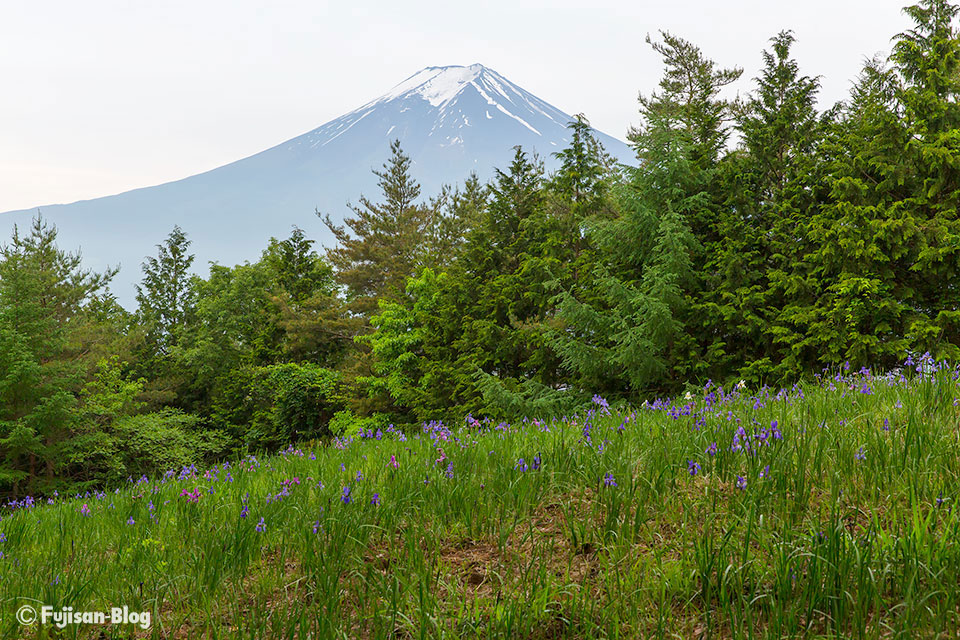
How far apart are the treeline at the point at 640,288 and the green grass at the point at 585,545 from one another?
3797 mm

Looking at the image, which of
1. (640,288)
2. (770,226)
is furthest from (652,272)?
(770,226)

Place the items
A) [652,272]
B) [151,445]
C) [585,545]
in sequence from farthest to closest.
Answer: [151,445]
[652,272]
[585,545]

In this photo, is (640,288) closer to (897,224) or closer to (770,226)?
(770,226)

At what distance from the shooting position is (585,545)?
9.43 feet

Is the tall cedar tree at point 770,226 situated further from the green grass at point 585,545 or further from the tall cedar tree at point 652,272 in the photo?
the green grass at point 585,545

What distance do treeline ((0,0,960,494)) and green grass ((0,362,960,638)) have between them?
3.80 m

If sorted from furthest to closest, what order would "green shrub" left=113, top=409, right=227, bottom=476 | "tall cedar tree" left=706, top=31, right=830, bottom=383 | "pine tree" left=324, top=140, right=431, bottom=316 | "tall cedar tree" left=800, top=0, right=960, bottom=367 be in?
"pine tree" left=324, top=140, right=431, bottom=316, "green shrub" left=113, top=409, right=227, bottom=476, "tall cedar tree" left=706, top=31, right=830, bottom=383, "tall cedar tree" left=800, top=0, right=960, bottom=367

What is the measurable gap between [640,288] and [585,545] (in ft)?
32.7

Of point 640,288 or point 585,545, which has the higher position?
point 640,288

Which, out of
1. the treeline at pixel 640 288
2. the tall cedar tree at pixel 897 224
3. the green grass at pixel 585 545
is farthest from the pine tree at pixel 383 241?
the green grass at pixel 585 545

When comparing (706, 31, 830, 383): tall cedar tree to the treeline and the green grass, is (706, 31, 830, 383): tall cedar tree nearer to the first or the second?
the treeline

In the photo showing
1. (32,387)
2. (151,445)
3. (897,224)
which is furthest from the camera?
(151,445)

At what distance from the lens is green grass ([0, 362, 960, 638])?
2.08m

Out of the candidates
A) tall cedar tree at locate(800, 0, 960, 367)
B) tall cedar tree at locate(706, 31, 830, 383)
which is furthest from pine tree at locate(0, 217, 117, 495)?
tall cedar tree at locate(800, 0, 960, 367)
